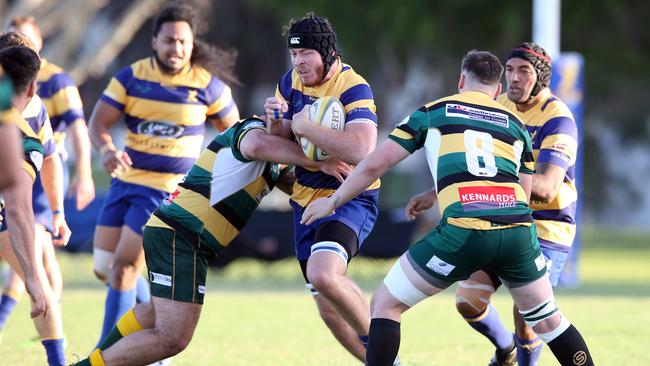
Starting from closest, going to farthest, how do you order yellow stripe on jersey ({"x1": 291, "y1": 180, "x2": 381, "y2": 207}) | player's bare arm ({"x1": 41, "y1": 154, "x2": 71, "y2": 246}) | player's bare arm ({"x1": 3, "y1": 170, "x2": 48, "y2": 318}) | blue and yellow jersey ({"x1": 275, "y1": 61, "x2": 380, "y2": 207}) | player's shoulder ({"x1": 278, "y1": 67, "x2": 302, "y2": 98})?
player's bare arm ({"x1": 3, "y1": 170, "x2": 48, "y2": 318}) < blue and yellow jersey ({"x1": 275, "y1": 61, "x2": 380, "y2": 207}) < yellow stripe on jersey ({"x1": 291, "y1": 180, "x2": 381, "y2": 207}) < player's shoulder ({"x1": 278, "y1": 67, "x2": 302, "y2": 98}) < player's bare arm ({"x1": 41, "y1": 154, "x2": 71, "y2": 246})

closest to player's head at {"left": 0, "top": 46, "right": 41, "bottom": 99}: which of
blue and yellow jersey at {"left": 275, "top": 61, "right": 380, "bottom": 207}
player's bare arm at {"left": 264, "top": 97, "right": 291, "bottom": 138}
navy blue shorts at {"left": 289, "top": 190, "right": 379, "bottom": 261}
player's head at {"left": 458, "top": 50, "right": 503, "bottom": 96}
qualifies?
player's bare arm at {"left": 264, "top": 97, "right": 291, "bottom": 138}

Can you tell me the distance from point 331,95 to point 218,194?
0.90 m

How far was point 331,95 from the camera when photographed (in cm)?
662

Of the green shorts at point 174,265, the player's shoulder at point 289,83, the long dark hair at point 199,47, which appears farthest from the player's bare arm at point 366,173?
the long dark hair at point 199,47

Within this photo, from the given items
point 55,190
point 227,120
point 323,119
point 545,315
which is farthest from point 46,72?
point 545,315

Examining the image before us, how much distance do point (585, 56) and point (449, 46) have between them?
128 inches

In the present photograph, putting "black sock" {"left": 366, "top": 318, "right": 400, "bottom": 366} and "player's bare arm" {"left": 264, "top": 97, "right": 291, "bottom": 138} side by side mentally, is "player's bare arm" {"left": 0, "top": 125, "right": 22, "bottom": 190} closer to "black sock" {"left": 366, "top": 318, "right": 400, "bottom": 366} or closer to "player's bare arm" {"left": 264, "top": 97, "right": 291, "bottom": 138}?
"player's bare arm" {"left": 264, "top": 97, "right": 291, "bottom": 138}

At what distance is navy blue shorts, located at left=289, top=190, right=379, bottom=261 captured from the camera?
6531mm

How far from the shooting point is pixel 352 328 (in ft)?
21.4

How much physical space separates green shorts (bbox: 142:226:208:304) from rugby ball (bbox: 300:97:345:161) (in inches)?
30.7

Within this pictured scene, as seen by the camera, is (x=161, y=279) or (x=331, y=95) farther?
(x=331, y=95)

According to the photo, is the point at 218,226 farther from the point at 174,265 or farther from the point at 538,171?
the point at 538,171

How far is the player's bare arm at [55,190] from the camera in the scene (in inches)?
278

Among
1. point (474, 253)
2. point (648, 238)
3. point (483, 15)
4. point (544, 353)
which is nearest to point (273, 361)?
point (544, 353)
